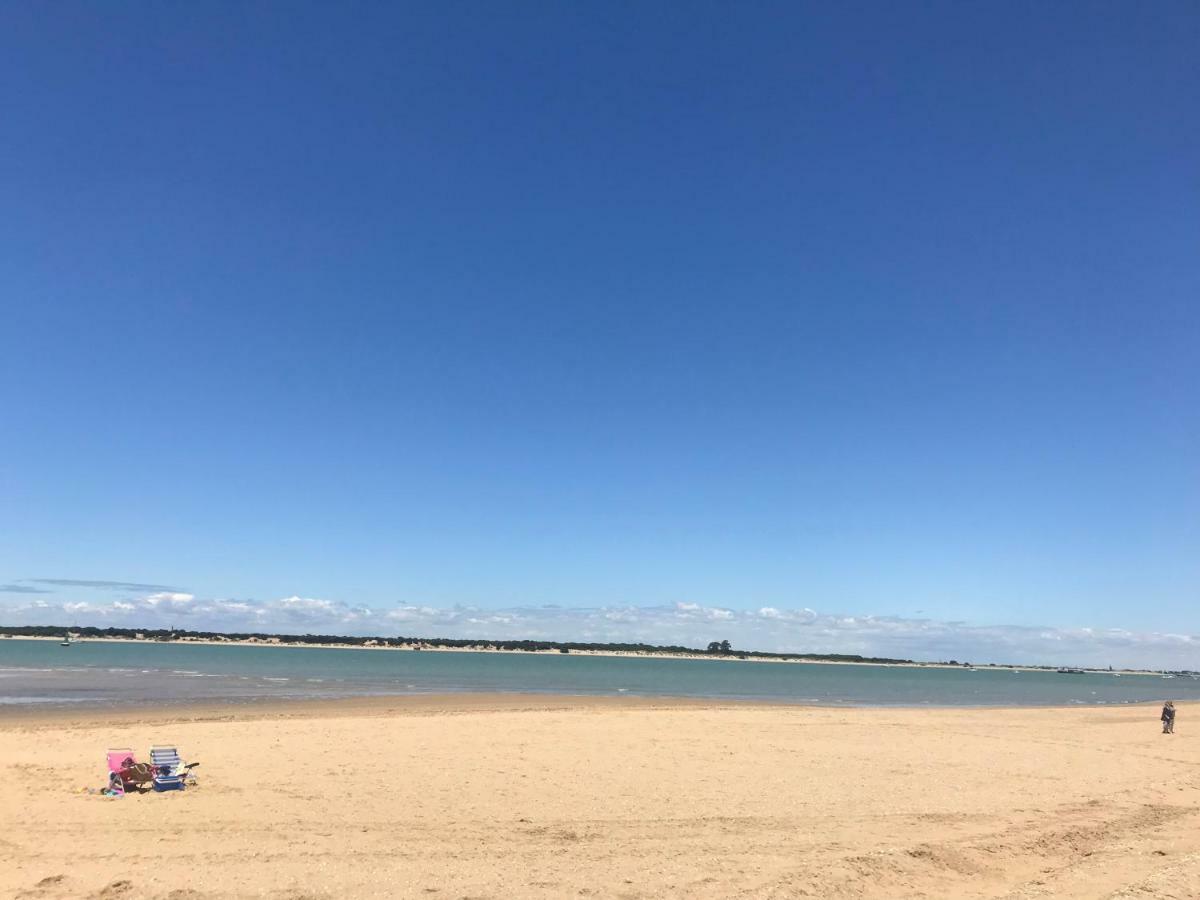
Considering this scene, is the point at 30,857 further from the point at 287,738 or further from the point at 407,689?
the point at 407,689

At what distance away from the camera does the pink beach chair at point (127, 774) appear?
40.9 ft

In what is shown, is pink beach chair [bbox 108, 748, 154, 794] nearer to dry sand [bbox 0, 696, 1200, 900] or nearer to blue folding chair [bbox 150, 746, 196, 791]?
blue folding chair [bbox 150, 746, 196, 791]

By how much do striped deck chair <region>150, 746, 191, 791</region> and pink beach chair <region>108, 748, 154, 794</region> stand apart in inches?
4.4

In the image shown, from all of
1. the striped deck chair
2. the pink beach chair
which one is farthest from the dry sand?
the pink beach chair

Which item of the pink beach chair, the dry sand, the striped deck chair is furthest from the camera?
the striped deck chair

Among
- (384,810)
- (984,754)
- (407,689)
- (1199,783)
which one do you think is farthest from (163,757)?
(407,689)

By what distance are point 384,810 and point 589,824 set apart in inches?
124

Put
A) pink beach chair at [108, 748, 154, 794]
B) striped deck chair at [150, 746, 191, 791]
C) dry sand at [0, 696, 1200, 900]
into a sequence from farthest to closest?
striped deck chair at [150, 746, 191, 791] < pink beach chair at [108, 748, 154, 794] < dry sand at [0, 696, 1200, 900]

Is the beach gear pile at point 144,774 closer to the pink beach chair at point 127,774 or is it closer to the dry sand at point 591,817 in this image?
the pink beach chair at point 127,774

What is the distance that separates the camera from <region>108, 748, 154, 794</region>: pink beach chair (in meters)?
12.5

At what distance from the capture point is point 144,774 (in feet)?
41.2

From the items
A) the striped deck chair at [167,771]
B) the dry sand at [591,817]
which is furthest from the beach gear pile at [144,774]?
the dry sand at [591,817]

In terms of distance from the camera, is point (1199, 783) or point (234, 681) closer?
point (1199, 783)

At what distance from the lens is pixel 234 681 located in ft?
151
